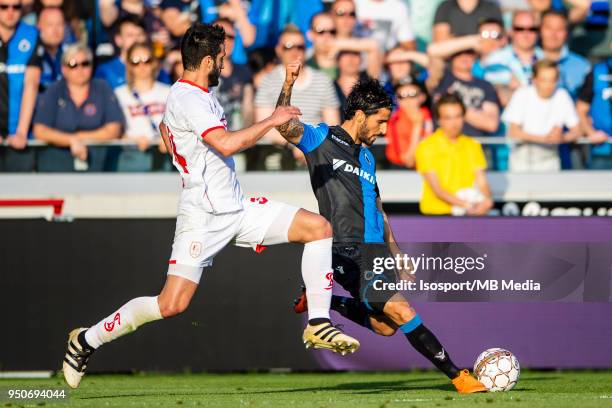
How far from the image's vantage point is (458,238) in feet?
35.7

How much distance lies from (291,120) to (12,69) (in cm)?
593

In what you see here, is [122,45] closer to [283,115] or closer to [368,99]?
[368,99]

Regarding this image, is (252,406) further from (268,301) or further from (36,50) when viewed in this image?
(36,50)

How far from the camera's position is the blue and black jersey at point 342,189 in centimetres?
853

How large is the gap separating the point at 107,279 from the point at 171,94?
11.9 feet

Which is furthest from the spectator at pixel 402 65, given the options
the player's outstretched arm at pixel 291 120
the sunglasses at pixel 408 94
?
the player's outstretched arm at pixel 291 120

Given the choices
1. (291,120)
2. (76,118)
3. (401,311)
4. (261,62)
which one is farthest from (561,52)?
(291,120)

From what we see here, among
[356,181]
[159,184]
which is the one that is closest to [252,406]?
[356,181]

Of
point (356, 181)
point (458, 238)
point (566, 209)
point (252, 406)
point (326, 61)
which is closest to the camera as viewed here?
point (252, 406)

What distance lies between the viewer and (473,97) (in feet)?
43.8

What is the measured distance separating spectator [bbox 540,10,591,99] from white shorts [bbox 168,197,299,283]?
6.66m

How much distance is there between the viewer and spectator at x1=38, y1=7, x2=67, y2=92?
13305mm

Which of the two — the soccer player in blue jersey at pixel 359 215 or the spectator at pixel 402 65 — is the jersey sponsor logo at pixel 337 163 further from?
the spectator at pixel 402 65

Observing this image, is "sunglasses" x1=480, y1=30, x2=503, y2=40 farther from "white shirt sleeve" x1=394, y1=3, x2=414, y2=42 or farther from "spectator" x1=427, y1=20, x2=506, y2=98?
"white shirt sleeve" x1=394, y1=3, x2=414, y2=42
